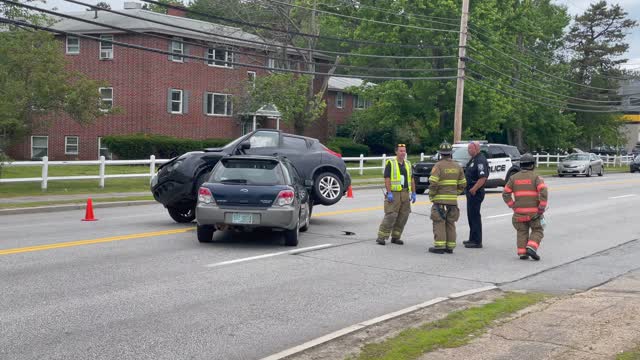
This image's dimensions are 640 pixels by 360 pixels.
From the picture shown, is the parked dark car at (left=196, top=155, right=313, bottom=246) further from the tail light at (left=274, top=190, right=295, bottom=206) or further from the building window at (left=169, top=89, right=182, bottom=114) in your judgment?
the building window at (left=169, top=89, right=182, bottom=114)

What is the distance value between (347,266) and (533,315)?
400cm

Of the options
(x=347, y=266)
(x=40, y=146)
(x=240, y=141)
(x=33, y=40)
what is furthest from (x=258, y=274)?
(x=40, y=146)

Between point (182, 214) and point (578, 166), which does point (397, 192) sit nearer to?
point (182, 214)

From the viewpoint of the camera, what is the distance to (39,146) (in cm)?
4591

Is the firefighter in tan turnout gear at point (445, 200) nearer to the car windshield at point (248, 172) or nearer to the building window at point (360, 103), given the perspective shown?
the car windshield at point (248, 172)

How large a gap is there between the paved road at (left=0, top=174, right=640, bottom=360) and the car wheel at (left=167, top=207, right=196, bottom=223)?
311mm

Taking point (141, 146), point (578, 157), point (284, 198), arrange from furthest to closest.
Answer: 1. point (578, 157)
2. point (141, 146)
3. point (284, 198)

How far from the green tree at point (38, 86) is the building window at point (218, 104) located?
20.1 m

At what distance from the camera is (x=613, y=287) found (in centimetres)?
1080

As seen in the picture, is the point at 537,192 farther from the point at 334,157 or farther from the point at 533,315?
the point at 334,157

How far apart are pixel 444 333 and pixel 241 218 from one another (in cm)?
606

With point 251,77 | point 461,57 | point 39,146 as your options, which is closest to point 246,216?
point 461,57

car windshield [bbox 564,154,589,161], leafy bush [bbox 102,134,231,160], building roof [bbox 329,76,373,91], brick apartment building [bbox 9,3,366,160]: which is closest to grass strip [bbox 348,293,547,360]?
leafy bush [bbox 102,134,231,160]

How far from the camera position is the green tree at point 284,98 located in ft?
148
